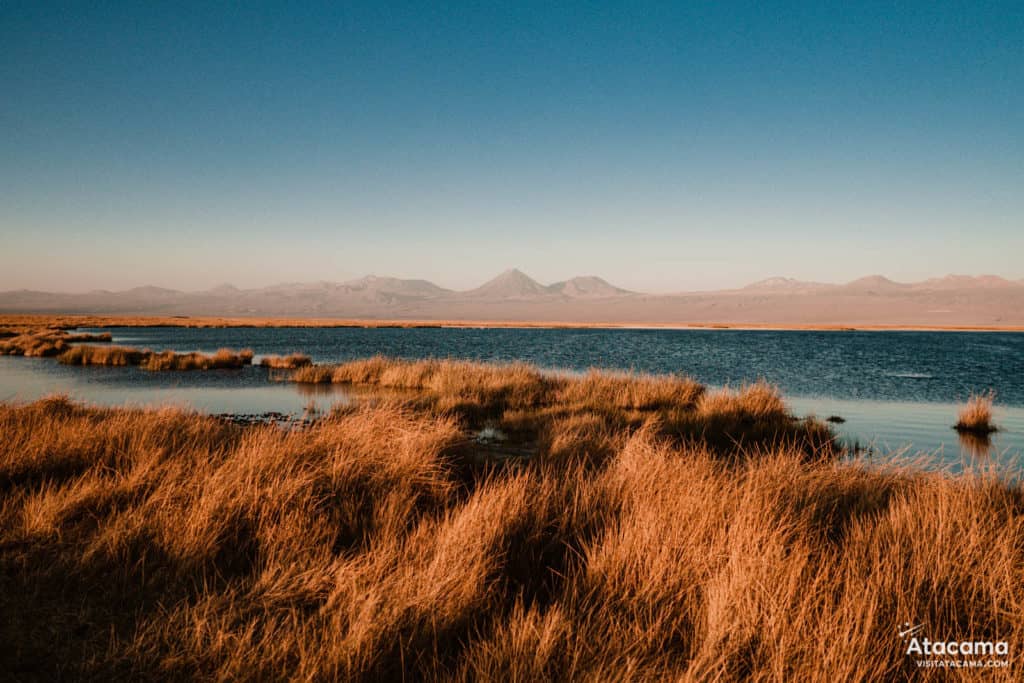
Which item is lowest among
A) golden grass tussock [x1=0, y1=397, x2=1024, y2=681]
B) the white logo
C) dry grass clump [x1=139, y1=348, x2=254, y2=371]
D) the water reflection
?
the water reflection

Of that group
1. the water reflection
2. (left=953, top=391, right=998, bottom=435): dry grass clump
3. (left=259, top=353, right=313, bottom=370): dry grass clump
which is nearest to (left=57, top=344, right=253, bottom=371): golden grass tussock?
(left=259, top=353, right=313, bottom=370): dry grass clump

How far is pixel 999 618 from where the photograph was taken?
12.2 feet

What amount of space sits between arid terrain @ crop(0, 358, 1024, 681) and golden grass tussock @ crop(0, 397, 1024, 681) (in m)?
0.02

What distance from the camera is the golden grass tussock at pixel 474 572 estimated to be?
3074 millimetres

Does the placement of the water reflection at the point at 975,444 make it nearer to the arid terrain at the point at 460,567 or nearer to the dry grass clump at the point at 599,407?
the dry grass clump at the point at 599,407

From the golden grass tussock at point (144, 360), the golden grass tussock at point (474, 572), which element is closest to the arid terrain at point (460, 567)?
the golden grass tussock at point (474, 572)

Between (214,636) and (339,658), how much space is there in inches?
33.9

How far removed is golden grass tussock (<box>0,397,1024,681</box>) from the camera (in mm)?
3074

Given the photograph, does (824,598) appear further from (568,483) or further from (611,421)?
(611,421)

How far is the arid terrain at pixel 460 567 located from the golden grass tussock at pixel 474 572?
2cm

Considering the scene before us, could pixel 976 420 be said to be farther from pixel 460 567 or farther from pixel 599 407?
pixel 460 567

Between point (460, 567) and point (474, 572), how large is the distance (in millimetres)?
142

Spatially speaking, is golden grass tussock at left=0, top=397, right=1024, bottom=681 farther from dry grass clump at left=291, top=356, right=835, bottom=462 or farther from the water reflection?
the water reflection

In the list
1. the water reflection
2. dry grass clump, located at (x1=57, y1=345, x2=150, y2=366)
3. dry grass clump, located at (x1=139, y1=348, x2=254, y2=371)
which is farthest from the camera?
dry grass clump, located at (x1=57, y1=345, x2=150, y2=366)
